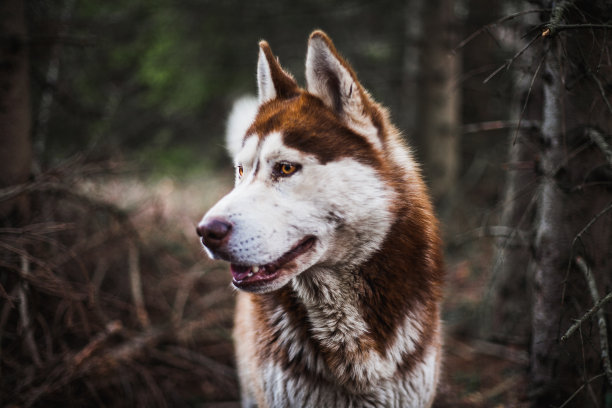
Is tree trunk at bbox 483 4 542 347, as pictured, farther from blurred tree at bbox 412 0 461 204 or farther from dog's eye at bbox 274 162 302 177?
blurred tree at bbox 412 0 461 204

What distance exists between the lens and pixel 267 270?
1.94 m

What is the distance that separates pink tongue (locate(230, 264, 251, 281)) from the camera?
1.96 metres

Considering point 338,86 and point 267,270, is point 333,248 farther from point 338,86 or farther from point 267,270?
point 338,86

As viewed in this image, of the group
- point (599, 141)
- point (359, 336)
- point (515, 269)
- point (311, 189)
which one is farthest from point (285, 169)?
point (515, 269)

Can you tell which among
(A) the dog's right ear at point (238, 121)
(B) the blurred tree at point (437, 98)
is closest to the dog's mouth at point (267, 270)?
(A) the dog's right ear at point (238, 121)

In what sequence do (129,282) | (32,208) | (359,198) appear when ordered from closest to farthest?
(359,198) < (32,208) < (129,282)

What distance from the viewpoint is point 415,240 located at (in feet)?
7.20

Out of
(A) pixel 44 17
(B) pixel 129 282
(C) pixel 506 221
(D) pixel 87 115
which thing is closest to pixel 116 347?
(B) pixel 129 282

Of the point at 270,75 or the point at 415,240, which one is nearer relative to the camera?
the point at 415,240

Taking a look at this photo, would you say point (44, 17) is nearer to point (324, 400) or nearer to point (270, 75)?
point (270, 75)

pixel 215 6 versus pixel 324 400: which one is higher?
pixel 215 6

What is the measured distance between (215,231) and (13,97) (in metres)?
2.62

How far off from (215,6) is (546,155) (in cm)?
651

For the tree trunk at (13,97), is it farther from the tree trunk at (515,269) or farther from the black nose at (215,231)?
the tree trunk at (515,269)
